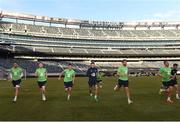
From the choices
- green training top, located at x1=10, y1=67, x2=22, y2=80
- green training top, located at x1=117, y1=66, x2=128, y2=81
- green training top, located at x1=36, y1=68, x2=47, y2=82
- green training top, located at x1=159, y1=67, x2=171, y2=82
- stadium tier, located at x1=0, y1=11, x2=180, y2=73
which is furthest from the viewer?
stadium tier, located at x1=0, y1=11, x2=180, y2=73

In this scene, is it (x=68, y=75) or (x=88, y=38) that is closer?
(x=68, y=75)

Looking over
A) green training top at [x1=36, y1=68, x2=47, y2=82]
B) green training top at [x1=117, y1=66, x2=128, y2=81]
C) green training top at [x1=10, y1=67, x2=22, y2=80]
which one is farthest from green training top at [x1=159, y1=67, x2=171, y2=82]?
green training top at [x1=10, y1=67, x2=22, y2=80]

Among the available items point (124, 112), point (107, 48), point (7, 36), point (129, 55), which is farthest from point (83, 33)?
point (124, 112)

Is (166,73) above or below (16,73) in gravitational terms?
above

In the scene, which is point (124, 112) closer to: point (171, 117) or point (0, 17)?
point (171, 117)

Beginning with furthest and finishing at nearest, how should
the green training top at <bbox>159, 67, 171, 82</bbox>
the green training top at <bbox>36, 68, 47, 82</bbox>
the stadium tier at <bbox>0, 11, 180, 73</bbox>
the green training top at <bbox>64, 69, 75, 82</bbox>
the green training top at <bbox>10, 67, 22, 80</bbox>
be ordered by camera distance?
the stadium tier at <bbox>0, 11, 180, 73</bbox>, the green training top at <bbox>64, 69, 75, 82</bbox>, the green training top at <bbox>36, 68, 47, 82</bbox>, the green training top at <bbox>10, 67, 22, 80</bbox>, the green training top at <bbox>159, 67, 171, 82</bbox>

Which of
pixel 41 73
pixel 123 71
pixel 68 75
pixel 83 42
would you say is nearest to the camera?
pixel 123 71

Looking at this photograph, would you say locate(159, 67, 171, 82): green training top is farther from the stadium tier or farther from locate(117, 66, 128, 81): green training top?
the stadium tier

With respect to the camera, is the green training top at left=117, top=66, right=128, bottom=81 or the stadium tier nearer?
the green training top at left=117, top=66, right=128, bottom=81

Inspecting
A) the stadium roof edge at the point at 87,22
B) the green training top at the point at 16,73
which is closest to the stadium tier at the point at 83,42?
the stadium roof edge at the point at 87,22

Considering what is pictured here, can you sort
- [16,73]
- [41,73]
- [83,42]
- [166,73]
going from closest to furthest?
[166,73], [16,73], [41,73], [83,42]

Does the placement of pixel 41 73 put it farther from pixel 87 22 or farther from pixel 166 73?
pixel 87 22

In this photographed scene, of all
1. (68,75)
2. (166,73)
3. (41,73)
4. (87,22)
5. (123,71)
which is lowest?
(68,75)

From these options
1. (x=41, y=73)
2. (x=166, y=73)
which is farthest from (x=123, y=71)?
(x=41, y=73)
